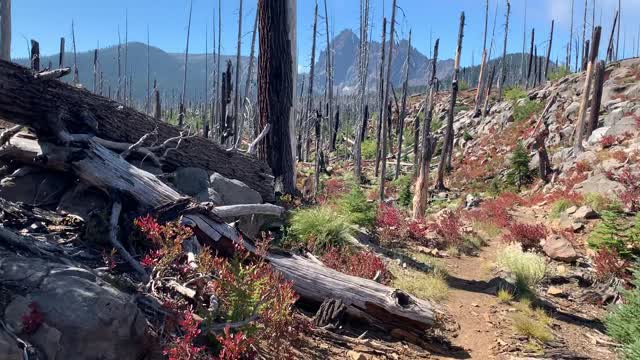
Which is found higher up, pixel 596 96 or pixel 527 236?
pixel 596 96

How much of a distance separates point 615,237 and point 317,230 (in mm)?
5678

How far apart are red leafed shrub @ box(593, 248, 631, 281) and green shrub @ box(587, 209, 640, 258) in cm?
Result: 28

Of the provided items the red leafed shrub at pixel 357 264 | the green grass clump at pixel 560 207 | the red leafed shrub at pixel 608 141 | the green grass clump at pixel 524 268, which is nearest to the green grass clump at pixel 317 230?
the red leafed shrub at pixel 357 264

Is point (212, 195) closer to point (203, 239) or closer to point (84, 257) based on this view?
point (203, 239)

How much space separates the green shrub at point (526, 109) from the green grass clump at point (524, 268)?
80.4 feet

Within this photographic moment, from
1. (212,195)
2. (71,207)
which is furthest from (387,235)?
(71,207)

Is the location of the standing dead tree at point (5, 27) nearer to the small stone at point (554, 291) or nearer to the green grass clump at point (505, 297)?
the green grass clump at point (505, 297)

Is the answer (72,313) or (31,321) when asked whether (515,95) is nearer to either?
(72,313)

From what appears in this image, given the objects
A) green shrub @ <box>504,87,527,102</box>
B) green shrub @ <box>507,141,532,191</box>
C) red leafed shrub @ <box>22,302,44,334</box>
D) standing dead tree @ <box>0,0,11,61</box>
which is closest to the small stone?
red leafed shrub @ <box>22,302,44,334</box>

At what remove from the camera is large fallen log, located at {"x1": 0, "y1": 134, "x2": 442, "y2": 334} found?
168 inches

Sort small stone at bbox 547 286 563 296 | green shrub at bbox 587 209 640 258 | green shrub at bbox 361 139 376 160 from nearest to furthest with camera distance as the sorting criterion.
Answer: small stone at bbox 547 286 563 296 < green shrub at bbox 587 209 640 258 < green shrub at bbox 361 139 376 160

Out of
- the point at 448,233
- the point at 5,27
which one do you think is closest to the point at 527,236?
the point at 448,233

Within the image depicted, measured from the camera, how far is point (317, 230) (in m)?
6.29

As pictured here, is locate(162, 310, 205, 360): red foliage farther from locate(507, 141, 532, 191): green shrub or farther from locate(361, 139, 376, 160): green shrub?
locate(361, 139, 376, 160): green shrub
